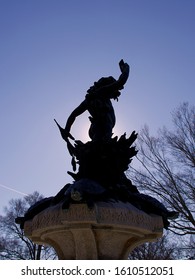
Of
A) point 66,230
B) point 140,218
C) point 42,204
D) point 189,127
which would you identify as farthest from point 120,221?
point 189,127

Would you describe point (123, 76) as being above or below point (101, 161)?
above

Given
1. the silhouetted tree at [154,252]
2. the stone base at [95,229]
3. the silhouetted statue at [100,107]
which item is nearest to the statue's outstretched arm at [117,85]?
the silhouetted statue at [100,107]

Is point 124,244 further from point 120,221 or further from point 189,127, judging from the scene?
point 189,127

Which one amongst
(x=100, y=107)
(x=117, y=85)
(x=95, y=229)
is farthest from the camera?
(x=117, y=85)

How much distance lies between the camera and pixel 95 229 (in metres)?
5.76

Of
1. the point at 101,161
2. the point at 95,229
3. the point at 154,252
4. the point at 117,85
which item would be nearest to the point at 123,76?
the point at 117,85

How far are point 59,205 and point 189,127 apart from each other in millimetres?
12960

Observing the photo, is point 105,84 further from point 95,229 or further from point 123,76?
point 95,229

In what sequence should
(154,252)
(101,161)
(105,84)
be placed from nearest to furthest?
1. (101,161)
2. (105,84)
3. (154,252)

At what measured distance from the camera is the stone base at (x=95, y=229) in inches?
215

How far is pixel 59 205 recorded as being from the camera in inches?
226
